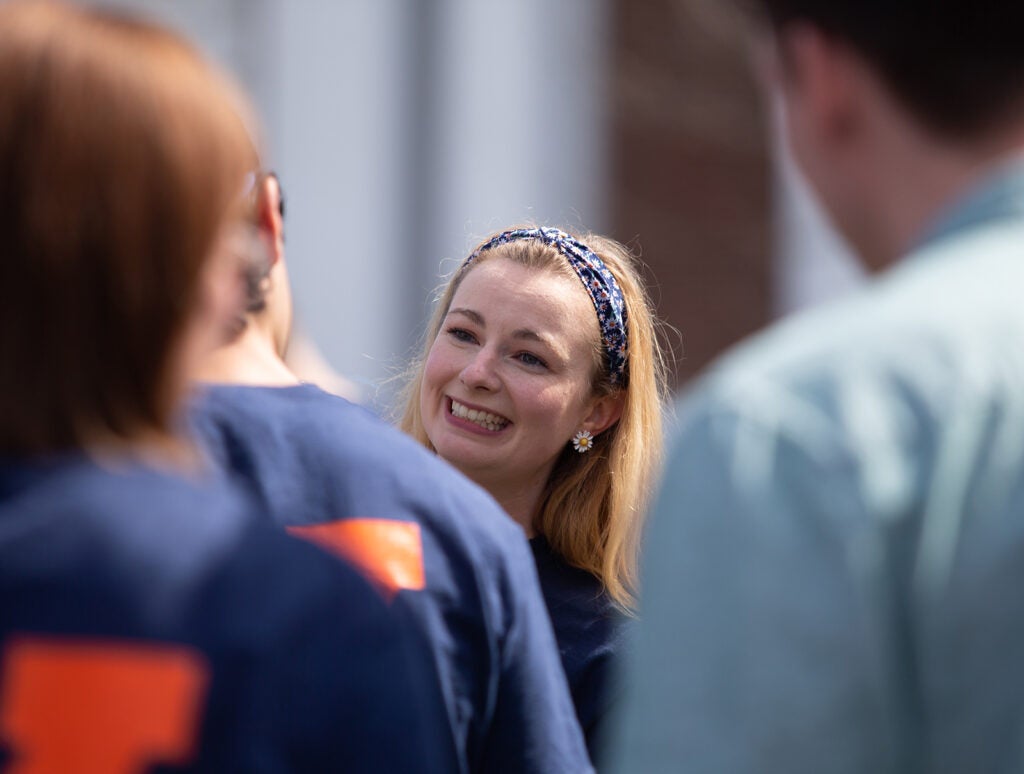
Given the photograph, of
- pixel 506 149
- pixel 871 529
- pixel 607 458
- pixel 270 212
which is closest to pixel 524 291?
pixel 607 458

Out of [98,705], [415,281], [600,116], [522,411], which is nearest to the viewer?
[98,705]

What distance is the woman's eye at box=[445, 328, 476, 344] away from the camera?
3086 mm

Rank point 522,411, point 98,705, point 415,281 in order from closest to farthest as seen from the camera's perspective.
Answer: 1. point 98,705
2. point 522,411
3. point 415,281

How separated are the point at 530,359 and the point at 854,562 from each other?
1999 mm

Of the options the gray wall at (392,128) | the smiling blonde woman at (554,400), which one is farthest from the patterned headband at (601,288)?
the gray wall at (392,128)

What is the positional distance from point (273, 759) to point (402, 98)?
6.61 meters

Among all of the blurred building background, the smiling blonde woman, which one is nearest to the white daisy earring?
the smiling blonde woman

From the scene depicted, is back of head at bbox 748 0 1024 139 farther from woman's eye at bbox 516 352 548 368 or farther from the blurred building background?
the blurred building background

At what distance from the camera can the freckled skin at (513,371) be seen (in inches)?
117

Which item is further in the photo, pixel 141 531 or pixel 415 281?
pixel 415 281

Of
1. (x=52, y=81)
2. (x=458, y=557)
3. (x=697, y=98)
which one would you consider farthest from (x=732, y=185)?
(x=52, y=81)

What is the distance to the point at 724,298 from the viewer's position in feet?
29.0

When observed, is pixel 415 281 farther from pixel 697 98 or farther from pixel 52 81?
pixel 52 81

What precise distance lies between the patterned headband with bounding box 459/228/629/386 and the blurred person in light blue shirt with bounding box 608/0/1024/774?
76.1 inches
